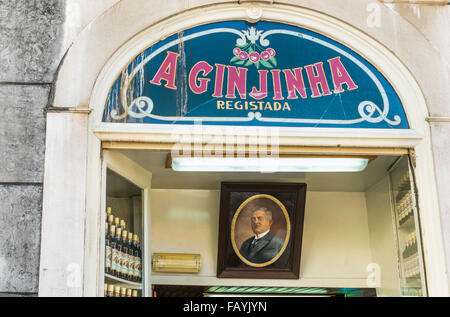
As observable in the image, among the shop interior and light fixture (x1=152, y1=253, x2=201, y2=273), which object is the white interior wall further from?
light fixture (x1=152, y1=253, x2=201, y2=273)

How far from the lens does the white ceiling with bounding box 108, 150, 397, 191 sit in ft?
16.6

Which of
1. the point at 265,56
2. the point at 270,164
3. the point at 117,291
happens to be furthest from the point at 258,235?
the point at 265,56

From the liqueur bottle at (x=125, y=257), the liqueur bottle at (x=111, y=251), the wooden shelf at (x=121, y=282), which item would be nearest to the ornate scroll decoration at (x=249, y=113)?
the liqueur bottle at (x=111, y=251)

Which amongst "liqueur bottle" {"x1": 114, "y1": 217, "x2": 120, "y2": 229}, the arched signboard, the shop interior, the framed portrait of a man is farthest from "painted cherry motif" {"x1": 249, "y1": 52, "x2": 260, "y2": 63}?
the framed portrait of a man

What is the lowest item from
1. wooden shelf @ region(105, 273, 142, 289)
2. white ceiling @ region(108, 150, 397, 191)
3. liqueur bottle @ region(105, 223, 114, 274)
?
wooden shelf @ region(105, 273, 142, 289)

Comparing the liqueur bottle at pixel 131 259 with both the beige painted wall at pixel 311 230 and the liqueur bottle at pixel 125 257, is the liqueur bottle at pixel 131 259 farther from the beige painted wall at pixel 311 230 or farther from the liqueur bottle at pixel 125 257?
the beige painted wall at pixel 311 230

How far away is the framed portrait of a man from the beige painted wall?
151mm

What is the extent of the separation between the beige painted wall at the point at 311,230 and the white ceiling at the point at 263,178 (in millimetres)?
131

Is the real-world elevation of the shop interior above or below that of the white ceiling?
below

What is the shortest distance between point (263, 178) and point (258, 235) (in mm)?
586

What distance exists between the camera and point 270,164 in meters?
4.90

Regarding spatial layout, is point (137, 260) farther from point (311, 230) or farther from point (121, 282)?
point (311, 230)
